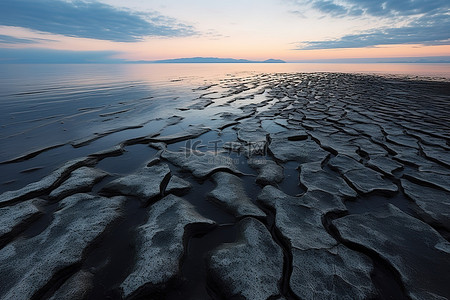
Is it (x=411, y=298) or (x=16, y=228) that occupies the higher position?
(x=411, y=298)

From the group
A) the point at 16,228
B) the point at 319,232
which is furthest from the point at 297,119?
the point at 16,228

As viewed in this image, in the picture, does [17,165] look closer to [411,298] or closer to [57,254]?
[57,254]

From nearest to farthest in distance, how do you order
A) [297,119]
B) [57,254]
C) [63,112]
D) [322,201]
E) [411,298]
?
1. [411,298]
2. [57,254]
3. [322,201]
4. [297,119]
5. [63,112]

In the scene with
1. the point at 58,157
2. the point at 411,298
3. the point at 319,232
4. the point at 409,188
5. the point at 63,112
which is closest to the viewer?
the point at 411,298

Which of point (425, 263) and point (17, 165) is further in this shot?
point (17, 165)

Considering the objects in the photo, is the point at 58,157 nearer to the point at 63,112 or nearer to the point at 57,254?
the point at 57,254

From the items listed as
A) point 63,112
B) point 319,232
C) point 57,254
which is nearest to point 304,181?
point 319,232
